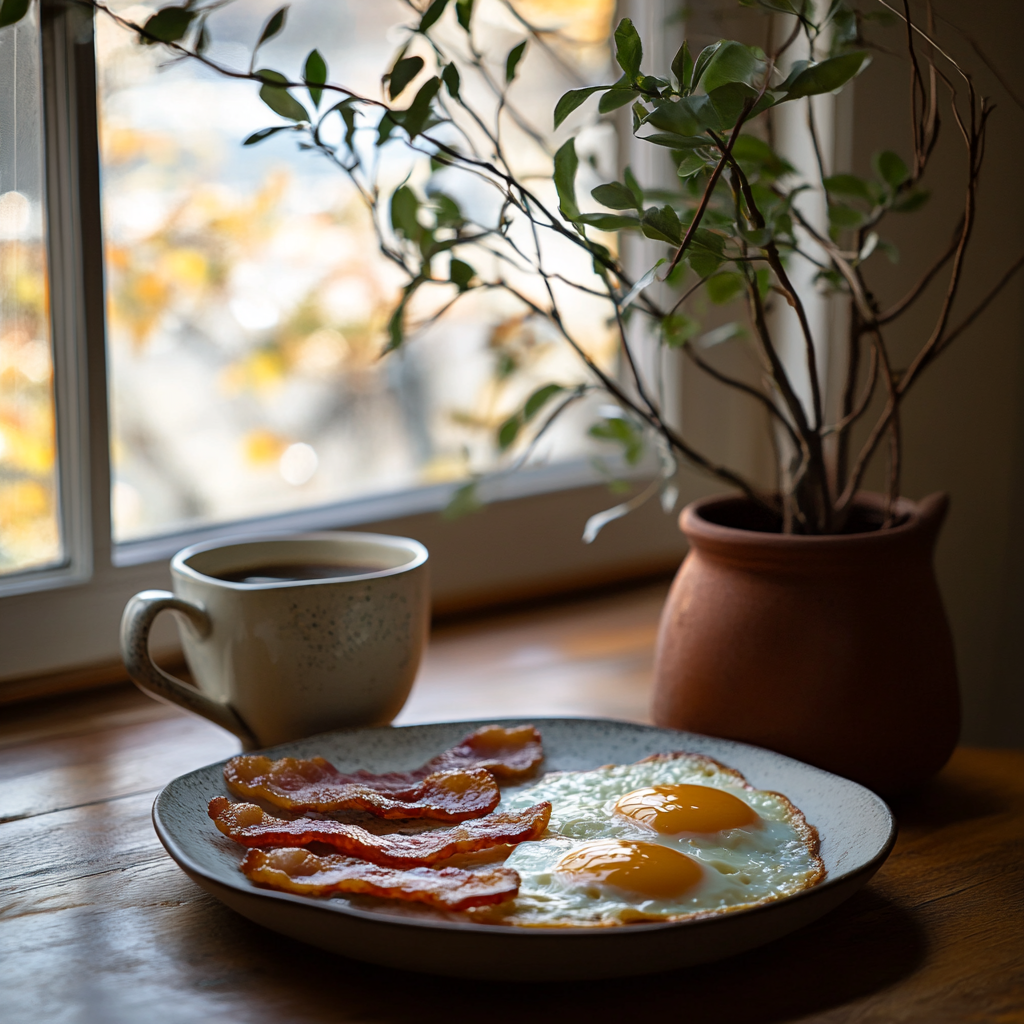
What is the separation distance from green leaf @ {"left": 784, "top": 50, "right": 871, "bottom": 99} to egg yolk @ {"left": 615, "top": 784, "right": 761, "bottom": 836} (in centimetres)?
36

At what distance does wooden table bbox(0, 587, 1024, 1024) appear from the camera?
505 millimetres

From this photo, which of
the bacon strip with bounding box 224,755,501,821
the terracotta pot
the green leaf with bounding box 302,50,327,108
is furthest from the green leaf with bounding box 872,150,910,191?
the bacon strip with bounding box 224,755,501,821

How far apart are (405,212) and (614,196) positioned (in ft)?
0.64

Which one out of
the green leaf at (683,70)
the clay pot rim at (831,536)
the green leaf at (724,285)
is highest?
the green leaf at (683,70)

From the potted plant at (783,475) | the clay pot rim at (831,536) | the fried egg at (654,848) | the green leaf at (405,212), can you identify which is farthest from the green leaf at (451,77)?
the fried egg at (654,848)

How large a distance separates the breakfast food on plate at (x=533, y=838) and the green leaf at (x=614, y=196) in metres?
0.33

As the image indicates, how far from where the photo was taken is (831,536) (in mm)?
706

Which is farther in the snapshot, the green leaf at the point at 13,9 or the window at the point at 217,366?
the window at the point at 217,366

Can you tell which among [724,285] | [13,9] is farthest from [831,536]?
[13,9]

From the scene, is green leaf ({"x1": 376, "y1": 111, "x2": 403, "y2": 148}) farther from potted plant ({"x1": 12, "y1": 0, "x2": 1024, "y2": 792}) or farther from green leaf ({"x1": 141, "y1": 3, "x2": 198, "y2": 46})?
green leaf ({"x1": 141, "y1": 3, "x2": 198, "y2": 46})

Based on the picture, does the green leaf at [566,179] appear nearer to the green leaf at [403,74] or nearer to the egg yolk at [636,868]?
the green leaf at [403,74]

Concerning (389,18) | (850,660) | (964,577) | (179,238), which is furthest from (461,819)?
(964,577)

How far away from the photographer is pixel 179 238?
1010mm

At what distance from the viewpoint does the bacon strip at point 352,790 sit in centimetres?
64
